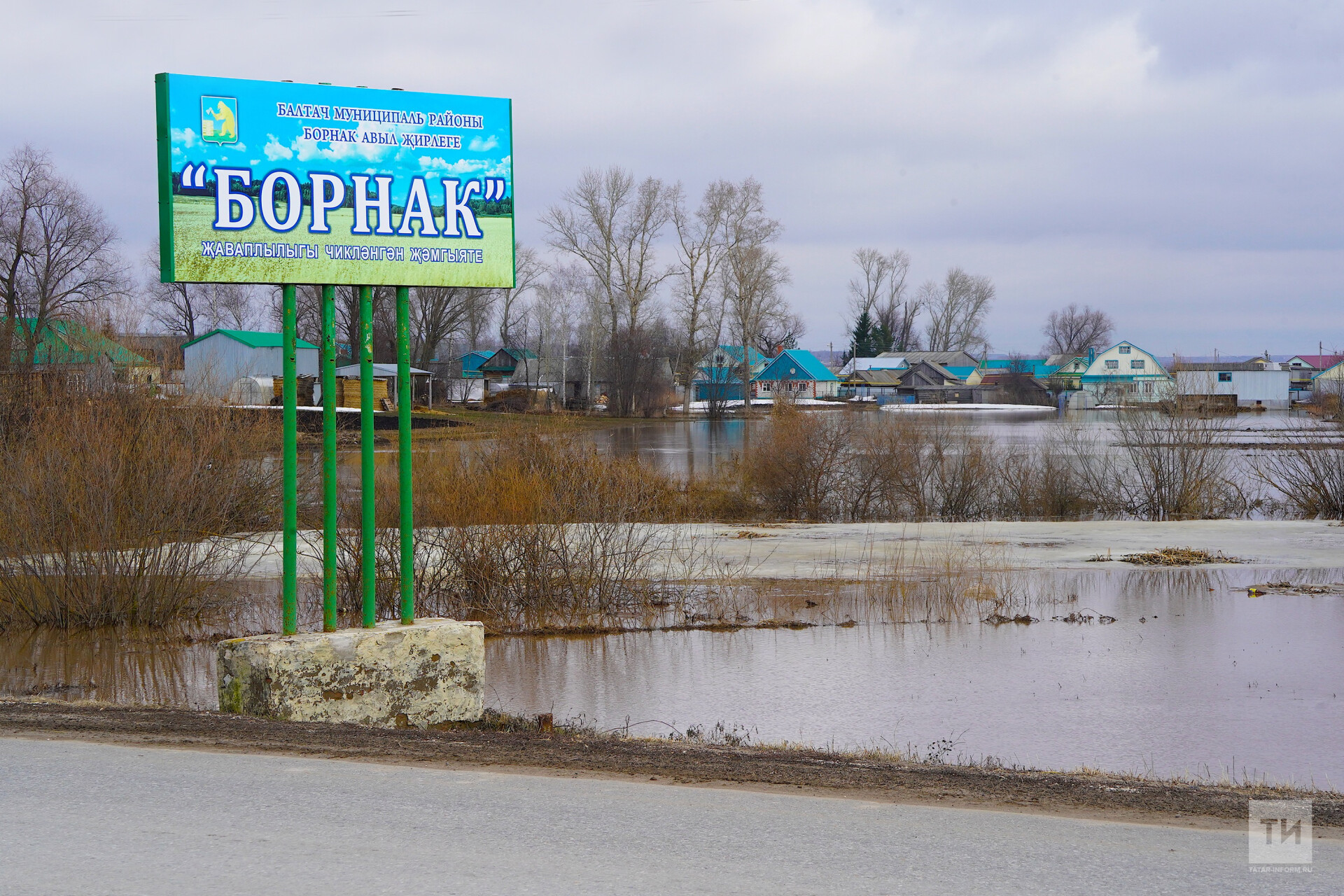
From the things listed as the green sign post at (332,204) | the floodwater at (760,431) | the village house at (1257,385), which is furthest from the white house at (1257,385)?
the green sign post at (332,204)

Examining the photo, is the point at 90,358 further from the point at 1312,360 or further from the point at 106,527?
the point at 1312,360

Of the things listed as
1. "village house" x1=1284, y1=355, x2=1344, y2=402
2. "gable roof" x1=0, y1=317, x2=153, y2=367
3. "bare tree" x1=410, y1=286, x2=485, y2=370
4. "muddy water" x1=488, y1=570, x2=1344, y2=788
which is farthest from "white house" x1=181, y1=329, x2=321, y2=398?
"village house" x1=1284, y1=355, x2=1344, y2=402

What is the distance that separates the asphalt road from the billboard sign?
3.71 m

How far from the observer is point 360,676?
8578 mm

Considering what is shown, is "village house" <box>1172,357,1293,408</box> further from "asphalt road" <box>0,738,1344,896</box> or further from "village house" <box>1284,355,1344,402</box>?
"asphalt road" <box>0,738,1344,896</box>

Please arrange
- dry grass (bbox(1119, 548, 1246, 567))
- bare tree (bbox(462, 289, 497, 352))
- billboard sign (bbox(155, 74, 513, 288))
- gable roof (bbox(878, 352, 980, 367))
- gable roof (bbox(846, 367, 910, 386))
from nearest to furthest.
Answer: billboard sign (bbox(155, 74, 513, 288))
dry grass (bbox(1119, 548, 1246, 567))
bare tree (bbox(462, 289, 497, 352))
gable roof (bbox(846, 367, 910, 386))
gable roof (bbox(878, 352, 980, 367))

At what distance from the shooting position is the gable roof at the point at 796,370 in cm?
12175

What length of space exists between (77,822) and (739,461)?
27249 mm

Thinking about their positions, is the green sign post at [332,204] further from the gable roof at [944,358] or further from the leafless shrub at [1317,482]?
the gable roof at [944,358]

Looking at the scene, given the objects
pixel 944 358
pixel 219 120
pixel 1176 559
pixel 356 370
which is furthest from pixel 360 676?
pixel 944 358

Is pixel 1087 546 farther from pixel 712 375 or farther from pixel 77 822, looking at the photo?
pixel 712 375

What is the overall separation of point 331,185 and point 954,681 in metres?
7.67

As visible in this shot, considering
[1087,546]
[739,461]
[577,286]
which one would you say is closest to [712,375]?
[577,286]

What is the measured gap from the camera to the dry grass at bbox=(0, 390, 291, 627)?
44.5 feet
